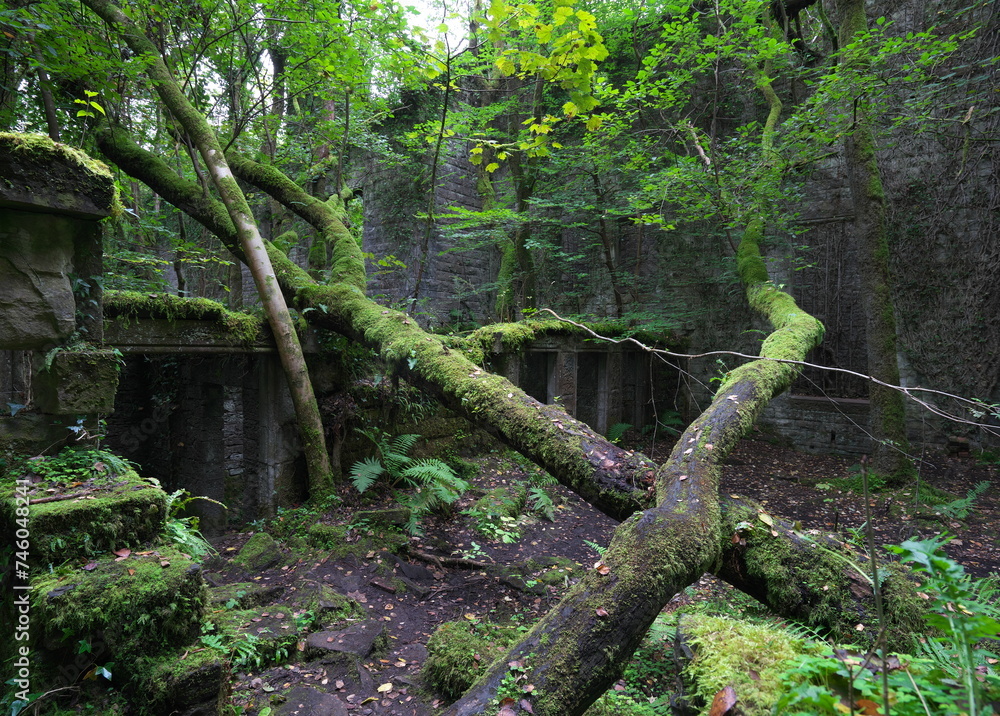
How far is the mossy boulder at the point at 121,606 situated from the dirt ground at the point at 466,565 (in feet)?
2.84

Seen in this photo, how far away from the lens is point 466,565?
508 cm

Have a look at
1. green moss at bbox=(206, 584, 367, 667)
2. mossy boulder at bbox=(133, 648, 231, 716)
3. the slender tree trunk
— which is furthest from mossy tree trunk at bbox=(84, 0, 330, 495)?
mossy boulder at bbox=(133, 648, 231, 716)

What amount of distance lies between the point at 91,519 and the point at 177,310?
3175mm

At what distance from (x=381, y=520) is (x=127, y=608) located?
3.45m

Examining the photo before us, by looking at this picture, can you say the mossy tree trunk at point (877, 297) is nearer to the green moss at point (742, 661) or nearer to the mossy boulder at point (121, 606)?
the green moss at point (742, 661)

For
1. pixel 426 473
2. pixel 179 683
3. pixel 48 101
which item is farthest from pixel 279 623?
pixel 48 101

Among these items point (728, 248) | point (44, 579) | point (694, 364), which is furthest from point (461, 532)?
point (728, 248)

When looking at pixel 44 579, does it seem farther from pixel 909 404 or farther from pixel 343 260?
pixel 909 404

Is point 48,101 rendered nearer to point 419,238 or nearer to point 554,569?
point 554,569

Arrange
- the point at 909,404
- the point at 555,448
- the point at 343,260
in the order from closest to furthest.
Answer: the point at 555,448, the point at 343,260, the point at 909,404

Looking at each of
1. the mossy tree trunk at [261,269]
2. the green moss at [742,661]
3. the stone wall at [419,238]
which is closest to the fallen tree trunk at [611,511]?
the green moss at [742,661]

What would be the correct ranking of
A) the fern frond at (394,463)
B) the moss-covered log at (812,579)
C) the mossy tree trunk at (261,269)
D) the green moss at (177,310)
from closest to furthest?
the moss-covered log at (812,579) < the green moss at (177,310) < the mossy tree trunk at (261,269) < the fern frond at (394,463)

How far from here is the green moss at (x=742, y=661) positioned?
1.81 m

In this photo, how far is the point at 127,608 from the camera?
2.09 metres
